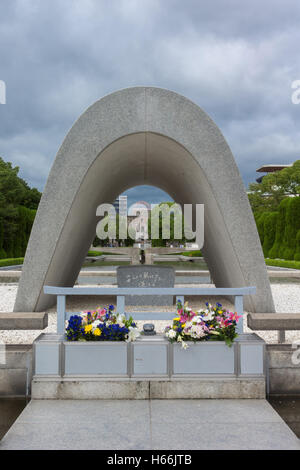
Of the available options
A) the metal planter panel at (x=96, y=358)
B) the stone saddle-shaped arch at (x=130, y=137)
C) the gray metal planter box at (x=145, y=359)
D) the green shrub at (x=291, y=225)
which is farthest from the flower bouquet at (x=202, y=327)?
the green shrub at (x=291, y=225)

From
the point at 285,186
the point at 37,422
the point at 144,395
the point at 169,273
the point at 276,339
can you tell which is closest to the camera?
the point at 37,422

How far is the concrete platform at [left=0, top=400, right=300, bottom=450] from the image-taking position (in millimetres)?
3736


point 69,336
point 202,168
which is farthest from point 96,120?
point 69,336

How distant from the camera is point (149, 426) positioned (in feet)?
13.4

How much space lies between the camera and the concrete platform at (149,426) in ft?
12.3

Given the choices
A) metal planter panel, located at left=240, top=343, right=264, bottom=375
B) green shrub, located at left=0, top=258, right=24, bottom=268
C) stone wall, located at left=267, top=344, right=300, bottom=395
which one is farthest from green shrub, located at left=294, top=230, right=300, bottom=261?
metal planter panel, located at left=240, top=343, right=264, bottom=375

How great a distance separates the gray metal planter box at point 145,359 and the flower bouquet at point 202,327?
0.33 feet

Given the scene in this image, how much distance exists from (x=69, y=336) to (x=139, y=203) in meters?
124

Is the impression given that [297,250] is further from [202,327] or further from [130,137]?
[202,327]

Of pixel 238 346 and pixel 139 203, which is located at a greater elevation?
pixel 139 203

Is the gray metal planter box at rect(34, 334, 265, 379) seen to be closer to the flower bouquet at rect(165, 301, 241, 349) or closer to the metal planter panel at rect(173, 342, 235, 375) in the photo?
the metal planter panel at rect(173, 342, 235, 375)

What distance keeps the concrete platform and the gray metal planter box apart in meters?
0.34
